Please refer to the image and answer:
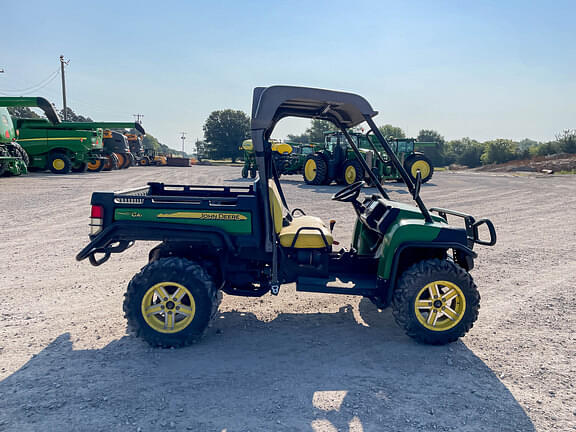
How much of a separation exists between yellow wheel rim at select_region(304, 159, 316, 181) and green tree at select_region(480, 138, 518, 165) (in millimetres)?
42540

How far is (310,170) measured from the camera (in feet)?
61.8

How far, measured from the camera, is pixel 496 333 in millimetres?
4000

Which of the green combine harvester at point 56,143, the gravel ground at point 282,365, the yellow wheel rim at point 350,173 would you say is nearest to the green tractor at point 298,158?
the yellow wheel rim at point 350,173

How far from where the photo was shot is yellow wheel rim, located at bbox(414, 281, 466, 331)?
12.0 feet

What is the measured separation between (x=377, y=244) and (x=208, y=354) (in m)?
2.06

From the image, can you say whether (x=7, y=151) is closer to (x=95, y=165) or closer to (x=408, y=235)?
(x=95, y=165)

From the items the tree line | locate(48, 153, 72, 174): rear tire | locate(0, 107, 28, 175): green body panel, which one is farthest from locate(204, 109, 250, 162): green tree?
locate(0, 107, 28, 175): green body panel

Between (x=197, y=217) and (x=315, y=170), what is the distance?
15190 mm

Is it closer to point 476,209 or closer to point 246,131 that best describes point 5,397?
point 476,209

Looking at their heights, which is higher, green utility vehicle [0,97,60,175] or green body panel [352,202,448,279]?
green utility vehicle [0,97,60,175]

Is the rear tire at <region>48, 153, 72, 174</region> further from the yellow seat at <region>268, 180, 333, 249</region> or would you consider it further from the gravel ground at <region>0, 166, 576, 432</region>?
the yellow seat at <region>268, 180, 333, 249</region>

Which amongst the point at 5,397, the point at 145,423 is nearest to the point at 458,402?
the point at 145,423

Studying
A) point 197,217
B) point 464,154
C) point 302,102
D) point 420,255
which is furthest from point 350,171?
point 464,154

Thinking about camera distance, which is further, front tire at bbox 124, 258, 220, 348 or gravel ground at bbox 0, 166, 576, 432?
front tire at bbox 124, 258, 220, 348
